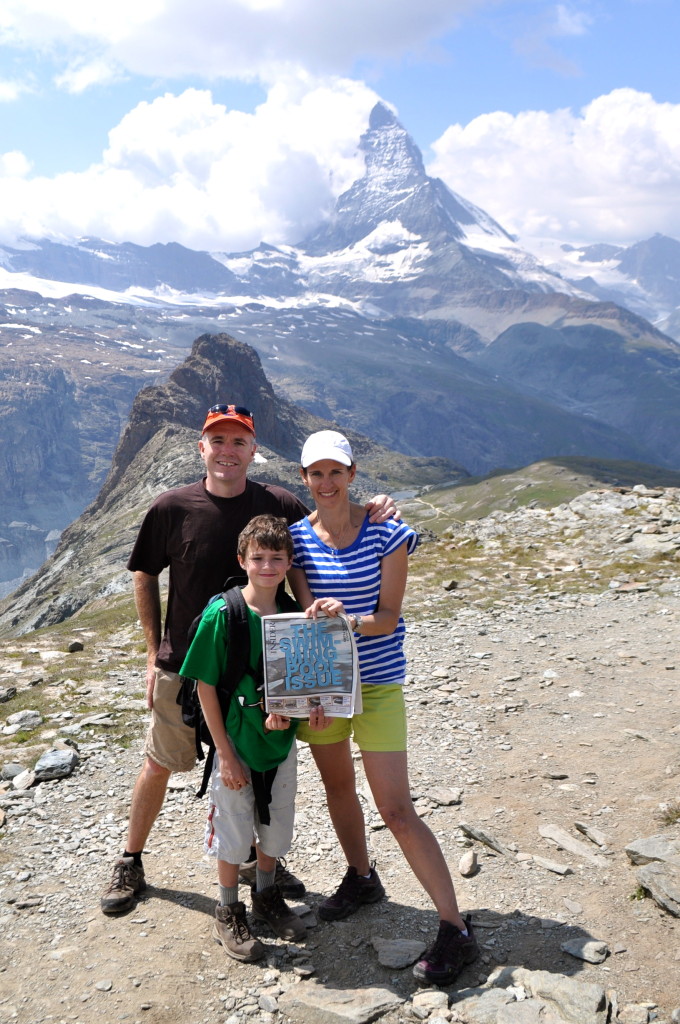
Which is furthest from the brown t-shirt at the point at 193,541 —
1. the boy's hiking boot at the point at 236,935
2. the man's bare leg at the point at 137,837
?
the boy's hiking boot at the point at 236,935

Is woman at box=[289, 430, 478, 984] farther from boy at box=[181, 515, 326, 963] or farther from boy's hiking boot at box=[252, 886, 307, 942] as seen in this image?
boy's hiking boot at box=[252, 886, 307, 942]

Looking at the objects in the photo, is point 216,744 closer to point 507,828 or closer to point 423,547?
point 507,828

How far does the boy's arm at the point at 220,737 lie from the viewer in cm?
690

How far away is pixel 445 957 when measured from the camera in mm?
6766

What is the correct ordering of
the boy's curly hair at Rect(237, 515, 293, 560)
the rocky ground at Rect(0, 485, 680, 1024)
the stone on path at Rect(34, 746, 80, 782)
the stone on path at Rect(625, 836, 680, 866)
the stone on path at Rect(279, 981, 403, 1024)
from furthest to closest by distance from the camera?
1. the stone on path at Rect(34, 746, 80, 782)
2. the stone on path at Rect(625, 836, 680, 866)
3. the boy's curly hair at Rect(237, 515, 293, 560)
4. the rocky ground at Rect(0, 485, 680, 1024)
5. the stone on path at Rect(279, 981, 403, 1024)

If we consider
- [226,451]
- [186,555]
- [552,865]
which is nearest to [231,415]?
[226,451]

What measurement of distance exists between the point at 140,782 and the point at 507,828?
4.59 m

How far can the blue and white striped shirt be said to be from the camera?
7086 mm

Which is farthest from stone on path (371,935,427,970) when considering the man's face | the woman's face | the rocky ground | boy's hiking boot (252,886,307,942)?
the man's face

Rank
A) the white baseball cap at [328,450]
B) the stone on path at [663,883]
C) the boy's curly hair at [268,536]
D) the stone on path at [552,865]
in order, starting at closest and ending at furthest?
the boy's curly hair at [268,536] < the white baseball cap at [328,450] < the stone on path at [663,883] < the stone on path at [552,865]

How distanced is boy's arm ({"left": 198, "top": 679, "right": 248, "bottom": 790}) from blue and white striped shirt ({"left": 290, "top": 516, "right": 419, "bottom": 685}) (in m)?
1.33

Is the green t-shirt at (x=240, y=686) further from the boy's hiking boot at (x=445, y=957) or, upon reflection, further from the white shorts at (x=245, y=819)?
the boy's hiking boot at (x=445, y=957)

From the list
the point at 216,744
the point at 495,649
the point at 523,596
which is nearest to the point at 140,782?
the point at 216,744

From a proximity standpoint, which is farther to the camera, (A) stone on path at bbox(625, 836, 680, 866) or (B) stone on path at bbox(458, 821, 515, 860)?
(B) stone on path at bbox(458, 821, 515, 860)
